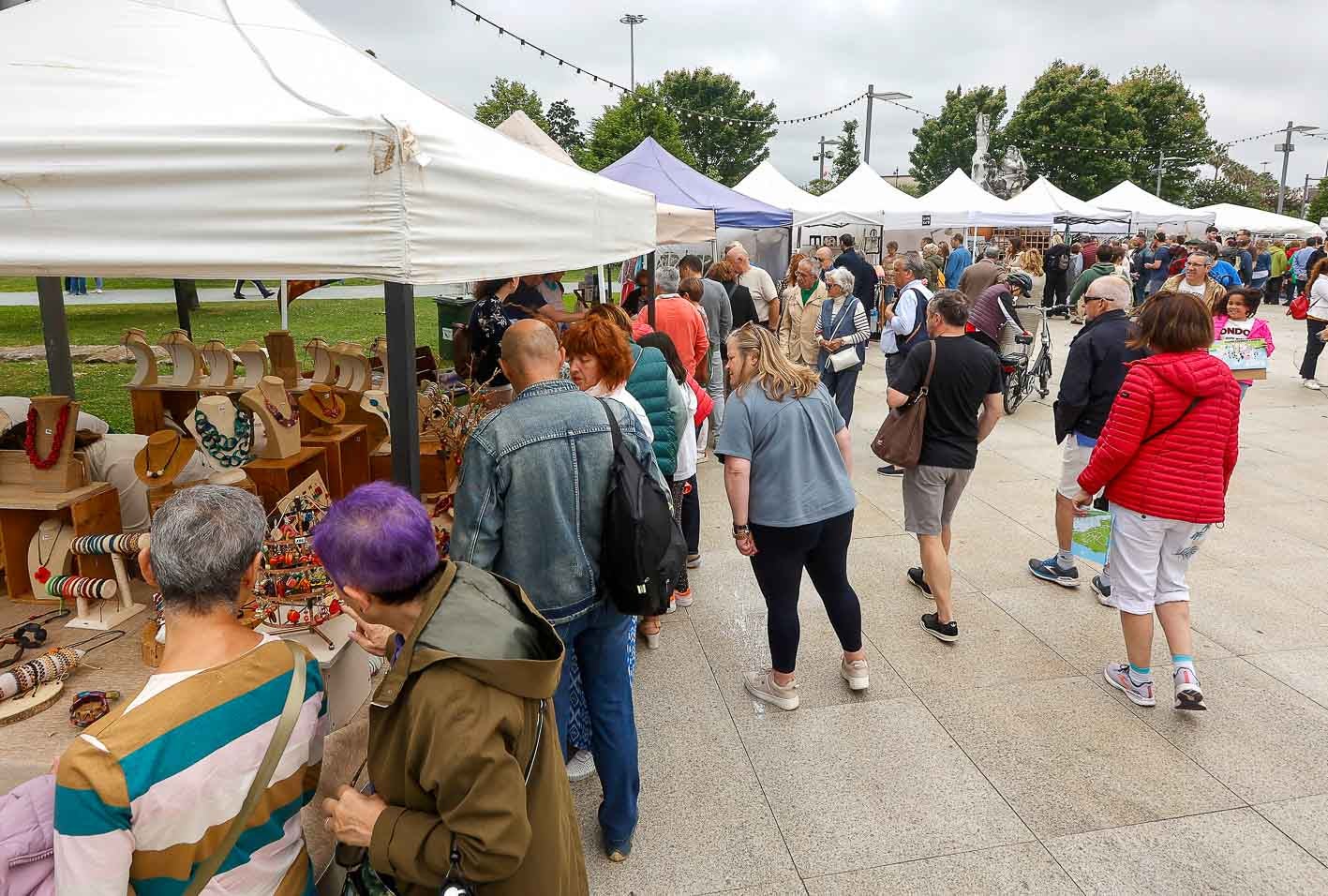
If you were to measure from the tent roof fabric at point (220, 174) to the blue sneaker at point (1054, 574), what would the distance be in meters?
3.91

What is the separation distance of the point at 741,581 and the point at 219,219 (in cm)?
366

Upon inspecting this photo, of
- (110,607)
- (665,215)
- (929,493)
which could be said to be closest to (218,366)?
(110,607)

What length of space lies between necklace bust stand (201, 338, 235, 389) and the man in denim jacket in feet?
8.90

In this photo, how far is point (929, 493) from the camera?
13.6 feet

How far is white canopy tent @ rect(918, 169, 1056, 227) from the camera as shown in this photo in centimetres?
1702

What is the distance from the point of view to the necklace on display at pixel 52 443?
10.6 ft

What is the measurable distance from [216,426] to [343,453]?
0.95 metres

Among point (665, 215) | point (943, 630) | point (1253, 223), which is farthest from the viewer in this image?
point (1253, 223)

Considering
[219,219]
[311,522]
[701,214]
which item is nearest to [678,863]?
[311,522]

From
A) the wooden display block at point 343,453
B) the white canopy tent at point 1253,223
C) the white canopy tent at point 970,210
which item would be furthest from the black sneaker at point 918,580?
the white canopy tent at point 1253,223

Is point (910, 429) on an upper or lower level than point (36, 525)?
upper

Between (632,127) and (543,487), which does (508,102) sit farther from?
(543,487)

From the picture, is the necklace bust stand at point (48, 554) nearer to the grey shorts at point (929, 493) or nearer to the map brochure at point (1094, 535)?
the grey shorts at point (929, 493)

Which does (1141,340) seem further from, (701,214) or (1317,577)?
(701,214)
